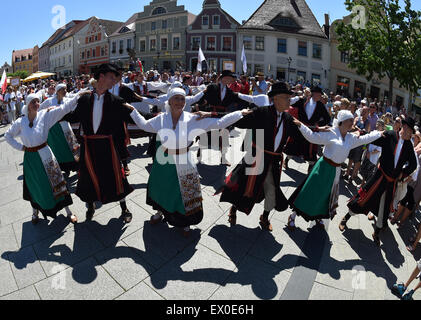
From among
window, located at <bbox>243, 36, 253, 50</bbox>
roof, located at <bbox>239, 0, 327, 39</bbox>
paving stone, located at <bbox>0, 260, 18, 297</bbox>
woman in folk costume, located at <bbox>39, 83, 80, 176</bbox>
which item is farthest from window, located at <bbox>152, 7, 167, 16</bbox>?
paving stone, located at <bbox>0, 260, 18, 297</bbox>

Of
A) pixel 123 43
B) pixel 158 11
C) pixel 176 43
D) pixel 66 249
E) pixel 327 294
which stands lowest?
pixel 327 294

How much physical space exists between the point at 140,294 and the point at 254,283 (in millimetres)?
1262

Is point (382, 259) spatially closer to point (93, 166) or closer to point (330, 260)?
point (330, 260)

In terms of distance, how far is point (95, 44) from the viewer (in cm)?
4669

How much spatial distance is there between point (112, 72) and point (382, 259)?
15.0 ft

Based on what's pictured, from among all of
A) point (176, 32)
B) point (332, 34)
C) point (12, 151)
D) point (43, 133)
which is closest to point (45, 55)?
point (176, 32)

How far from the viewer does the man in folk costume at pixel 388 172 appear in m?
4.09

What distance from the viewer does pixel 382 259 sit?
382cm

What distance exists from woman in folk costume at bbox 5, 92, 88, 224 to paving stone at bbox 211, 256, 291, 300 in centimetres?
264

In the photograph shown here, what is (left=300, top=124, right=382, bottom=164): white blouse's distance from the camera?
385 cm

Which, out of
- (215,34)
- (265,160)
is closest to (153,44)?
A: (215,34)

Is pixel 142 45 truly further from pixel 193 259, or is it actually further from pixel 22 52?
pixel 22 52

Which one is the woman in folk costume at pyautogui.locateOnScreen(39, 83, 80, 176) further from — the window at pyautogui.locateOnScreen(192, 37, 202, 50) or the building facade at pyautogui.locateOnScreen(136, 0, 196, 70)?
the window at pyautogui.locateOnScreen(192, 37, 202, 50)

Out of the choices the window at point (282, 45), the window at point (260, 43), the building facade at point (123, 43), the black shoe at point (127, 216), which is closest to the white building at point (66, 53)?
the building facade at point (123, 43)
